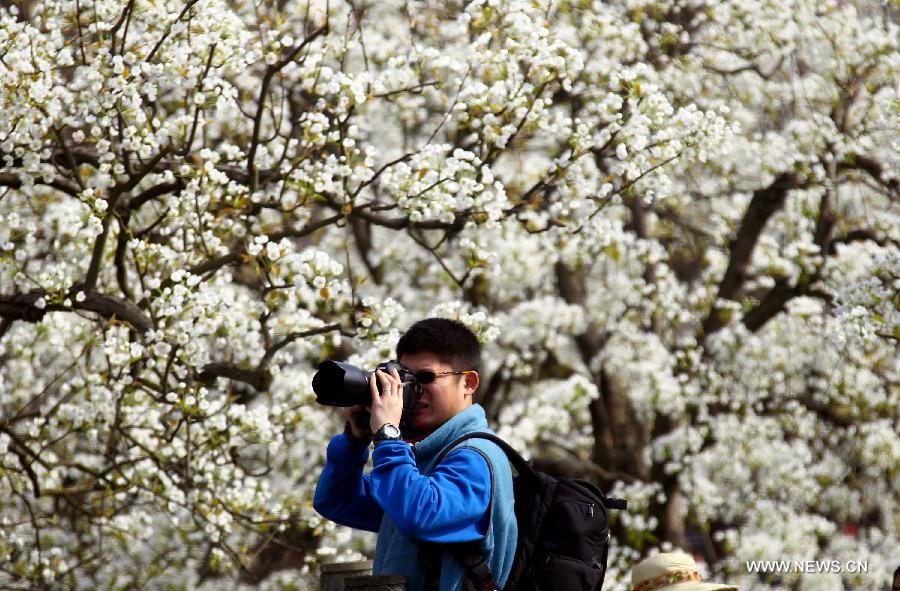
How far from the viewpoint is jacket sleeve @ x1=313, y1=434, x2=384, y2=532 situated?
3.44m

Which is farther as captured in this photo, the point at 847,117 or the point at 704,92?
the point at 704,92

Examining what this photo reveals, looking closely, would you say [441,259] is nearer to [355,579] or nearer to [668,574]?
[668,574]

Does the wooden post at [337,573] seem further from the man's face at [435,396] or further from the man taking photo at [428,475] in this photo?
the man's face at [435,396]

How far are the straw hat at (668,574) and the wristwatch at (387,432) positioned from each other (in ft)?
4.10

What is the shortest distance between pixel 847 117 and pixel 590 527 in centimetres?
718

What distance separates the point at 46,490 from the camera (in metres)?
6.49

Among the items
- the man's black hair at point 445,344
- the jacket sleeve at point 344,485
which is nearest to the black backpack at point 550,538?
the man's black hair at point 445,344

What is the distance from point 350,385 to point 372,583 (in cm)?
56

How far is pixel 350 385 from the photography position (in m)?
3.08

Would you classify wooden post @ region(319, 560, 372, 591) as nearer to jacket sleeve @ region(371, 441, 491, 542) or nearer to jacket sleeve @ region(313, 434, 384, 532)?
jacket sleeve @ region(313, 434, 384, 532)

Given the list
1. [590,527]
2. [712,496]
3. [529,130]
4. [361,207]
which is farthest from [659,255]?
[590,527]

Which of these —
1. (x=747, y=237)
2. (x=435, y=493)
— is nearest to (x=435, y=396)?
(x=435, y=493)

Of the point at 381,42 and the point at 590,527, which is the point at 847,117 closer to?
the point at 381,42

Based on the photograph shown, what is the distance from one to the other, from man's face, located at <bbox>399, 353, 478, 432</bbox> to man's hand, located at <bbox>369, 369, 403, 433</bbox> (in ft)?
0.61
